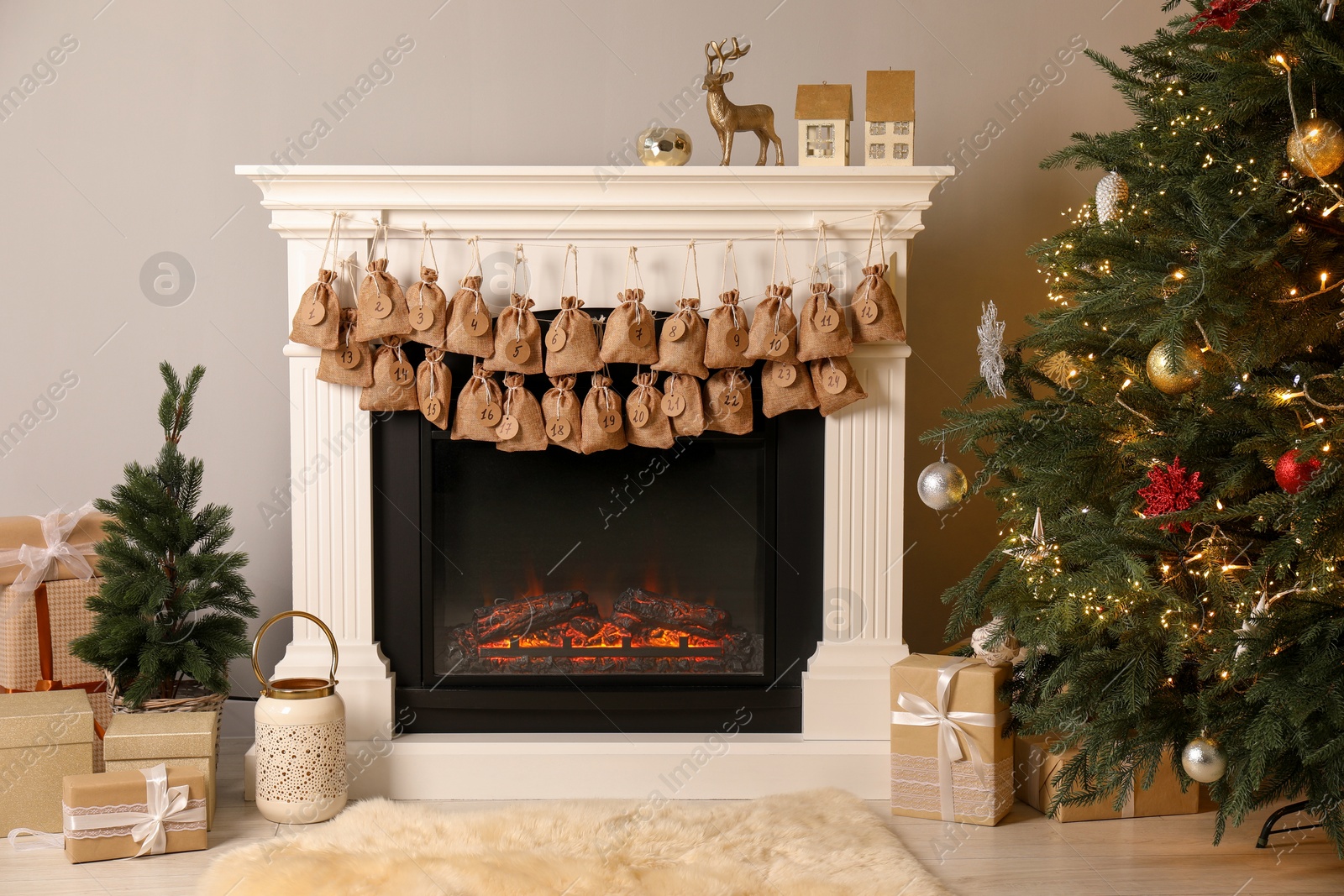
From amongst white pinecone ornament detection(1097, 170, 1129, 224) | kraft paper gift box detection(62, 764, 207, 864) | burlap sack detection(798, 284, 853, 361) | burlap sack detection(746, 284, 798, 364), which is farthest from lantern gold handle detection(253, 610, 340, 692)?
white pinecone ornament detection(1097, 170, 1129, 224)

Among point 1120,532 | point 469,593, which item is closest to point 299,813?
point 469,593

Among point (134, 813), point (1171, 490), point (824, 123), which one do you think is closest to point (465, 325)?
point (824, 123)

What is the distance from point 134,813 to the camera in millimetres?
2211

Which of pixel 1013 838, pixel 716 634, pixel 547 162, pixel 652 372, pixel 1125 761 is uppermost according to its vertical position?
pixel 547 162

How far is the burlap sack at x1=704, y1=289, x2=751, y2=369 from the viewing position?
251cm

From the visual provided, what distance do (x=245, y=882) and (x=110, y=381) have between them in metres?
1.78

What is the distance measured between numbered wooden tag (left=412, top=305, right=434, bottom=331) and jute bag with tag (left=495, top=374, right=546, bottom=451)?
0.23 metres

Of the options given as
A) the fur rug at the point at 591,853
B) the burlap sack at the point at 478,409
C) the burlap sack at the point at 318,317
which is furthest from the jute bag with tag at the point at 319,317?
the fur rug at the point at 591,853

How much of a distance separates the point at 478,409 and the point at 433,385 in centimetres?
13

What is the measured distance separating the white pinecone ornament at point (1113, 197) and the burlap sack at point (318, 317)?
181 cm

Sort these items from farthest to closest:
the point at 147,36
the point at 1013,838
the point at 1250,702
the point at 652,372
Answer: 1. the point at 147,36
2. the point at 652,372
3. the point at 1013,838
4. the point at 1250,702

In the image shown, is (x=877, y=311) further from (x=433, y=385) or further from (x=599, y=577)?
(x=433, y=385)

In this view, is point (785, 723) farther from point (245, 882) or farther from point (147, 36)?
point (147, 36)

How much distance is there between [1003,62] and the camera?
10.2 feet
